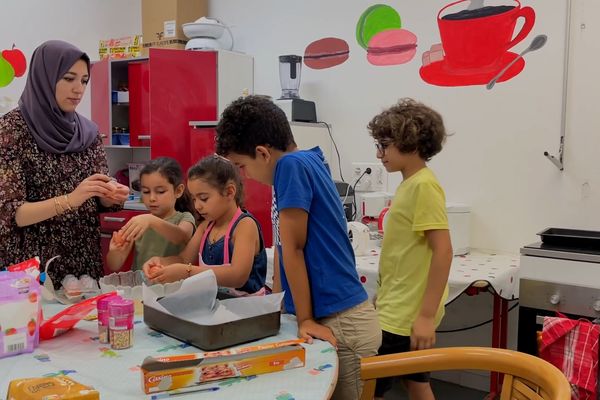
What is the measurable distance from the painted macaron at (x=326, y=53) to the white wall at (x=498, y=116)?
0.03 meters

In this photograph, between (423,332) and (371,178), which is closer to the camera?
(423,332)

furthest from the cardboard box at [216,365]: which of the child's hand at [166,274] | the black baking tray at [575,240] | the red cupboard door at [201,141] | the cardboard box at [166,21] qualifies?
the cardboard box at [166,21]

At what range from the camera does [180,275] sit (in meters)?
1.58

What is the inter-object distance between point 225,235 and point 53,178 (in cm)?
62

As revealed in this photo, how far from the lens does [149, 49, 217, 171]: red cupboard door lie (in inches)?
133

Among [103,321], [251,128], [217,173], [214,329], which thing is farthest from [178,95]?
[214,329]

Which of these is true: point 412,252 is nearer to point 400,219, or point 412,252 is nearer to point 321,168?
point 400,219

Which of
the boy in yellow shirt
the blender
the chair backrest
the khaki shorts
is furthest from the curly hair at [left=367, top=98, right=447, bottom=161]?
the blender

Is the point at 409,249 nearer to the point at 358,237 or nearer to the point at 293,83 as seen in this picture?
the point at 358,237

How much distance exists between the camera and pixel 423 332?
5.72 feet

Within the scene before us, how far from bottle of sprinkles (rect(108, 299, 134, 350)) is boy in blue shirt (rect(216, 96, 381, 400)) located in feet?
1.24

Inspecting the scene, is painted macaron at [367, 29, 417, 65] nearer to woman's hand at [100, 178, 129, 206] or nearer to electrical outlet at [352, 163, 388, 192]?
electrical outlet at [352, 163, 388, 192]

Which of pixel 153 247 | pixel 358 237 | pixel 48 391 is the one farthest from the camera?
pixel 358 237

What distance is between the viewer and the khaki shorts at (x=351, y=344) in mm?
1348
